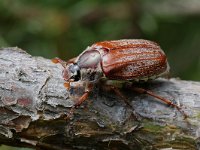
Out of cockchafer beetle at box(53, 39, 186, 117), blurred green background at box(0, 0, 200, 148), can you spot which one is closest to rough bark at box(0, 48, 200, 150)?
cockchafer beetle at box(53, 39, 186, 117)

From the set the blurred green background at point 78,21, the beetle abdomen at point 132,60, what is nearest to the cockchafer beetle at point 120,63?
the beetle abdomen at point 132,60

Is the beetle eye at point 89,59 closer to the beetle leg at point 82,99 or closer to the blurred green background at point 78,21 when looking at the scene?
the beetle leg at point 82,99

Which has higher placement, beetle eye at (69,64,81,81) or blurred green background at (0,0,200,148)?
blurred green background at (0,0,200,148)

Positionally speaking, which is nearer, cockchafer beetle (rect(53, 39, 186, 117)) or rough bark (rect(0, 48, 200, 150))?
rough bark (rect(0, 48, 200, 150))

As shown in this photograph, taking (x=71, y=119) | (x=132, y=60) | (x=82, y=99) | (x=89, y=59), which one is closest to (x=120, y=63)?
(x=132, y=60)

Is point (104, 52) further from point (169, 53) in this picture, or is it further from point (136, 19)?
point (169, 53)

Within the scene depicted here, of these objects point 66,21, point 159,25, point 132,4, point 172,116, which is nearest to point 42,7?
point 66,21

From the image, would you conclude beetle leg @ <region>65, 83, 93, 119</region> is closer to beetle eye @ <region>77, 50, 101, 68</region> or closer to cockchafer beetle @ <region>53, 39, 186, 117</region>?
cockchafer beetle @ <region>53, 39, 186, 117</region>
